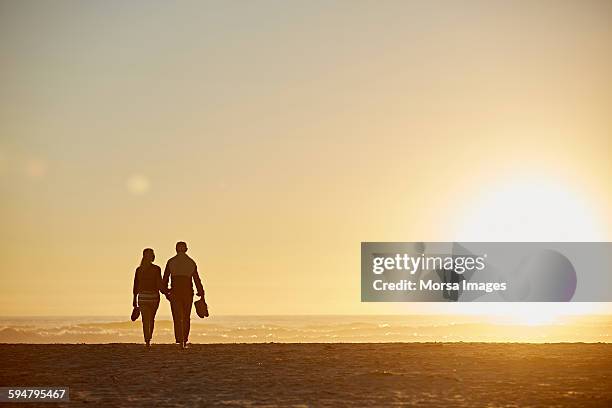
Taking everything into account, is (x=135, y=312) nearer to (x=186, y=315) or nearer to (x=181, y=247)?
(x=186, y=315)

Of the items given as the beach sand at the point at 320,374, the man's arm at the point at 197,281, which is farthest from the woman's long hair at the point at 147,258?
the beach sand at the point at 320,374

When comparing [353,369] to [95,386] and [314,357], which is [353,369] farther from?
[95,386]

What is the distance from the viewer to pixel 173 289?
2200cm

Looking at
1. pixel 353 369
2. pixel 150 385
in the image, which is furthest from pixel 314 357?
pixel 150 385

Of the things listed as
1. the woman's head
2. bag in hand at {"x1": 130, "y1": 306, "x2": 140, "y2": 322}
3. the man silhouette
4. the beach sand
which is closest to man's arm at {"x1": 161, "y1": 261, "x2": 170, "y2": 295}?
the man silhouette

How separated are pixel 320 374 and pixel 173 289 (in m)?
6.34

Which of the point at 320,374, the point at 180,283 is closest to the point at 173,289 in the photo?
the point at 180,283

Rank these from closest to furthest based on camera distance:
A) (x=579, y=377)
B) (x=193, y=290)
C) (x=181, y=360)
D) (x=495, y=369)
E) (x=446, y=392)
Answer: (x=446, y=392), (x=579, y=377), (x=495, y=369), (x=181, y=360), (x=193, y=290)

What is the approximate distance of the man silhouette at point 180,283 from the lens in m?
21.9

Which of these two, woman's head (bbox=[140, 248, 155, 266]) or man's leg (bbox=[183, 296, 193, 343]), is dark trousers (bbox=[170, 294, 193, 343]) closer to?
man's leg (bbox=[183, 296, 193, 343])

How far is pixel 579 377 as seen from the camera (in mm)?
15906

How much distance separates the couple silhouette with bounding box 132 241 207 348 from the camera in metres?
Result: 21.9

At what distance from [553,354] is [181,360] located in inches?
273

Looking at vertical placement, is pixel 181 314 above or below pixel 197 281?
below
